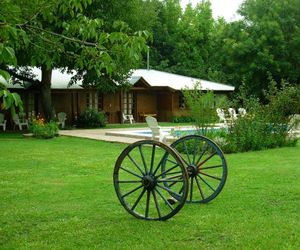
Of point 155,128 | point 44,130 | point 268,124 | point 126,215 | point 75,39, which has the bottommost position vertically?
point 126,215

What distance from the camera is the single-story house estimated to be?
3139cm

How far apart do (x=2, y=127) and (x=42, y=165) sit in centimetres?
1696

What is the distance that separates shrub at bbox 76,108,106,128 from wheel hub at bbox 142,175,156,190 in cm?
2363

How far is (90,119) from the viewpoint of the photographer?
99.5 ft

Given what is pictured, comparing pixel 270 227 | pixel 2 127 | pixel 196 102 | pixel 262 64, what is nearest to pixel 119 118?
pixel 2 127

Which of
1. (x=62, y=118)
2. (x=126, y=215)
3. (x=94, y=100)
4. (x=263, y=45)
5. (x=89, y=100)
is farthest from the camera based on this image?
(x=263, y=45)

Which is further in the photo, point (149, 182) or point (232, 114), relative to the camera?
point (232, 114)

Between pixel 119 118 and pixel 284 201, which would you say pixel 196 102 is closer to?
pixel 284 201

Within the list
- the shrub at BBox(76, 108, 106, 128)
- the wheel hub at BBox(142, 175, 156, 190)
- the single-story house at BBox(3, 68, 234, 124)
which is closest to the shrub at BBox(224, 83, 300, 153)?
the wheel hub at BBox(142, 175, 156, 190)

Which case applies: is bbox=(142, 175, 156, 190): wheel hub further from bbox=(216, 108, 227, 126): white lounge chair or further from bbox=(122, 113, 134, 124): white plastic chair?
bbox=(122, 113, 134, 124): white plastic chair

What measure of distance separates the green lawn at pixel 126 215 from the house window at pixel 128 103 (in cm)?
2271

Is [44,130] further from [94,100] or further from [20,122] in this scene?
[94,100]

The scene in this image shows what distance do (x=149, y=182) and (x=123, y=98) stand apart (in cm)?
2816

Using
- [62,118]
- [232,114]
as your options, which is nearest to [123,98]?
[62,118]
